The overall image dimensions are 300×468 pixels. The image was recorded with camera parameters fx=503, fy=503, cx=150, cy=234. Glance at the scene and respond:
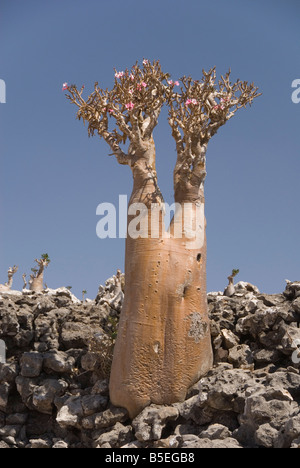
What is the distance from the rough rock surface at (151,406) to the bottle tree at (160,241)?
15.4 inches

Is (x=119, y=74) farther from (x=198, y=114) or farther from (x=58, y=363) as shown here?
(x=58, y=363)

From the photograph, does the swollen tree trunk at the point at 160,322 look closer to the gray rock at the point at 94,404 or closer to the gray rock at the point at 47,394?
the gray rock at the point at 94,404

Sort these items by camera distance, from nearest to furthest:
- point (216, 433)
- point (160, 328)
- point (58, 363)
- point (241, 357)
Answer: point (216, 433) < point (160, 328) < point (241, 357) < point (58, 363)

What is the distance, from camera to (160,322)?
7512 mm

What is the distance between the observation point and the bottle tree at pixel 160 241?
737cm

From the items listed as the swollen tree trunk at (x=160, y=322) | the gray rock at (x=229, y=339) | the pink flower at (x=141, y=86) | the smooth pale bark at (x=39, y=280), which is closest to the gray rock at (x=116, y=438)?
the swollen tree trunk at (x=160, y=322)

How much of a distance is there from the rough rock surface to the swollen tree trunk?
25cm

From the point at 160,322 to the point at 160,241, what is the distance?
124cm

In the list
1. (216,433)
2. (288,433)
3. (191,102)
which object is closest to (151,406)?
(216,433)

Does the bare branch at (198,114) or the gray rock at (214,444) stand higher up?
the bare branch at (198,114)

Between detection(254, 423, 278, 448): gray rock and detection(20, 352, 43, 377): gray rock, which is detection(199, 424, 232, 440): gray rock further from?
detection(20, 352, 43, 377): gray rock

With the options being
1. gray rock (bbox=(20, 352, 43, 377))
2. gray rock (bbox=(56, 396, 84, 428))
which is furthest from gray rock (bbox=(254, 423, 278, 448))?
gray rock (bbox=(20, 352, 43, 377))
